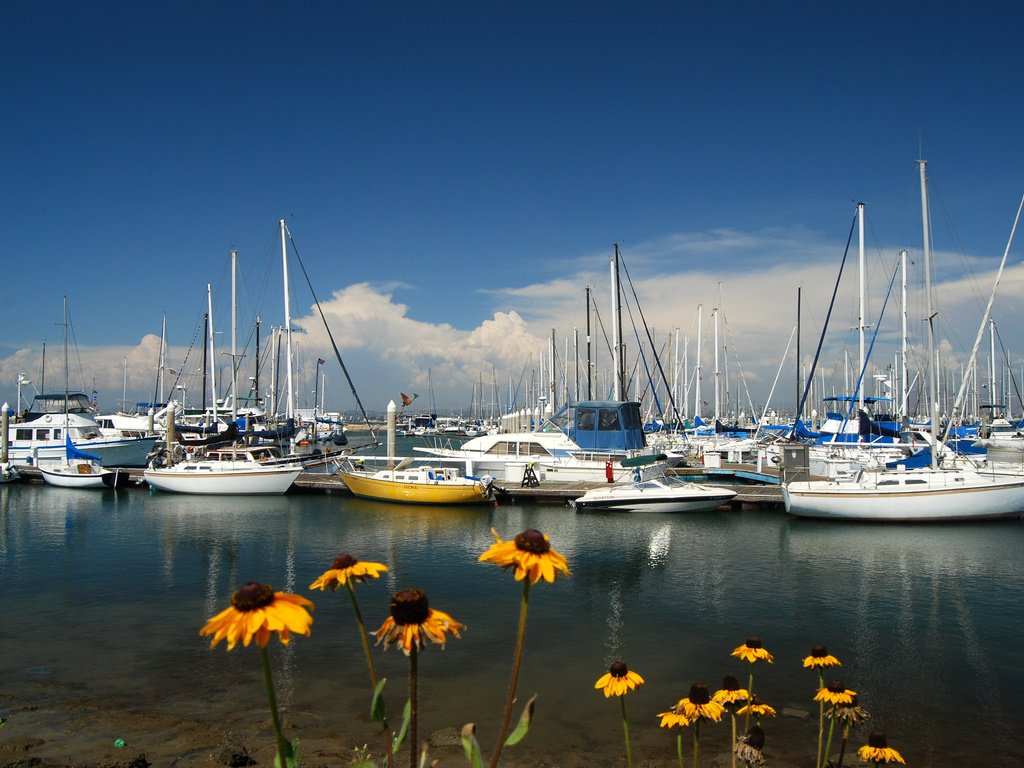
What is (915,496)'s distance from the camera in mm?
30234

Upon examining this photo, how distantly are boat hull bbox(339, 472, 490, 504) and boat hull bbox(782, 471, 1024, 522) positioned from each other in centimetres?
1590

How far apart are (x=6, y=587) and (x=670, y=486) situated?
2679 cm

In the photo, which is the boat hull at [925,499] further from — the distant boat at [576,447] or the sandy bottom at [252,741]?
the sandy bottom at [252,741]

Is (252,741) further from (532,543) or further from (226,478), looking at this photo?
(226,478)

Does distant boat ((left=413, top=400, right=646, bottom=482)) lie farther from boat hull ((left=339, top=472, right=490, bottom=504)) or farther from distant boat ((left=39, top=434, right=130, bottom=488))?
distant boat ((left=39, top=434, right=130, bottom=488))

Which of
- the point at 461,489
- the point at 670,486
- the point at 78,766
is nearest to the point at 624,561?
the point at 670,486

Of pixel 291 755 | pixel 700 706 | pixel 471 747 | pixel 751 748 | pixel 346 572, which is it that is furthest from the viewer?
pixel 700 706

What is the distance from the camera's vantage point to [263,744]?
409 inches

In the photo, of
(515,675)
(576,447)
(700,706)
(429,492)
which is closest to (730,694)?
(700,706)

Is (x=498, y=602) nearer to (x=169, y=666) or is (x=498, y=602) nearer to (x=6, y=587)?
(x=169, y=666)

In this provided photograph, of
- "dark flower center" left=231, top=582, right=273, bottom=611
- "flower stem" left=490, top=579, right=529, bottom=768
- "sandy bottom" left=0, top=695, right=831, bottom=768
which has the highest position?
"dark flower center" left=231, top=582, right=273, bottom=611

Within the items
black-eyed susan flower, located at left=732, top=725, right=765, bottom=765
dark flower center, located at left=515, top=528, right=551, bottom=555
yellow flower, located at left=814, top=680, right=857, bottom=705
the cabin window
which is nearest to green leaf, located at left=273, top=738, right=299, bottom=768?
dark flower center, located at left=515, top=528, right=551, bottom=555

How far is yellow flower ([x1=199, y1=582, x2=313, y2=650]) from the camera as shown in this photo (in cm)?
340

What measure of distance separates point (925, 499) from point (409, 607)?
3235 centimetres
